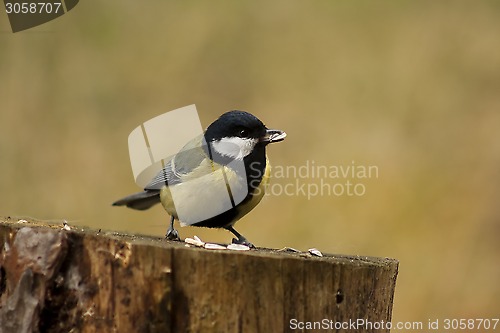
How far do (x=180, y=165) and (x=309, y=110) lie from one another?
247 cm

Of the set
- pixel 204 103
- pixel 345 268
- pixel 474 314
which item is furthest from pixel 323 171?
pixel 345 268

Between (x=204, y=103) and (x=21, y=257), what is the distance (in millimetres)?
3527

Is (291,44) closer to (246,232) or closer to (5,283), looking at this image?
(246,232)

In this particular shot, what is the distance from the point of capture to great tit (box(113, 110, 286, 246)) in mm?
2865

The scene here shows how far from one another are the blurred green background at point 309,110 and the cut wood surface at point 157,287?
260 cm

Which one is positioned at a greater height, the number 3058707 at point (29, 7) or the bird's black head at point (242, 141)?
the number 3058707 at point (29, 7)

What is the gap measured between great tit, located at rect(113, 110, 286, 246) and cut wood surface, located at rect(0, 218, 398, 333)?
0.93 metres

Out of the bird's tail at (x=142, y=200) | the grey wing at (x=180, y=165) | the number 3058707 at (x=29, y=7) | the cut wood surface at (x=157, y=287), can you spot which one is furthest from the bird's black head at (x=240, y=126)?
the number 3058707 at (x=29, y=7)

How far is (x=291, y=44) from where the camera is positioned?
5875 millimetres

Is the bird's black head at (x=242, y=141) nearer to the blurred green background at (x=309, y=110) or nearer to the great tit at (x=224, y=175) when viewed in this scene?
the great tit at (x=224, y=175)

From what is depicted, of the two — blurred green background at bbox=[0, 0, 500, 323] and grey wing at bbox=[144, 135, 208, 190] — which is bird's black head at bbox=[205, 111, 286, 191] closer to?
grey wing at bbox=[144, 135, 208, 190]

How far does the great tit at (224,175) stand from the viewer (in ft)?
9.40

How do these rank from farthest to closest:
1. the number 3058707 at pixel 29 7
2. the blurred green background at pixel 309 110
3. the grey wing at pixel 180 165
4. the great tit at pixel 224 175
Result: the number 3058707 at pixel 29 7
the blurred green background at pixel 309 110
the grey wing at pixel 180 165
the great tit at pixel 224 175

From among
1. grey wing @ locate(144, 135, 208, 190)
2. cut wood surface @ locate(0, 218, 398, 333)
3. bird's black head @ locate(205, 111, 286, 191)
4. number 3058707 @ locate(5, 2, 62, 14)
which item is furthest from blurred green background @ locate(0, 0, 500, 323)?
cut wood surface @ locate(0, 218, 398, 333)
